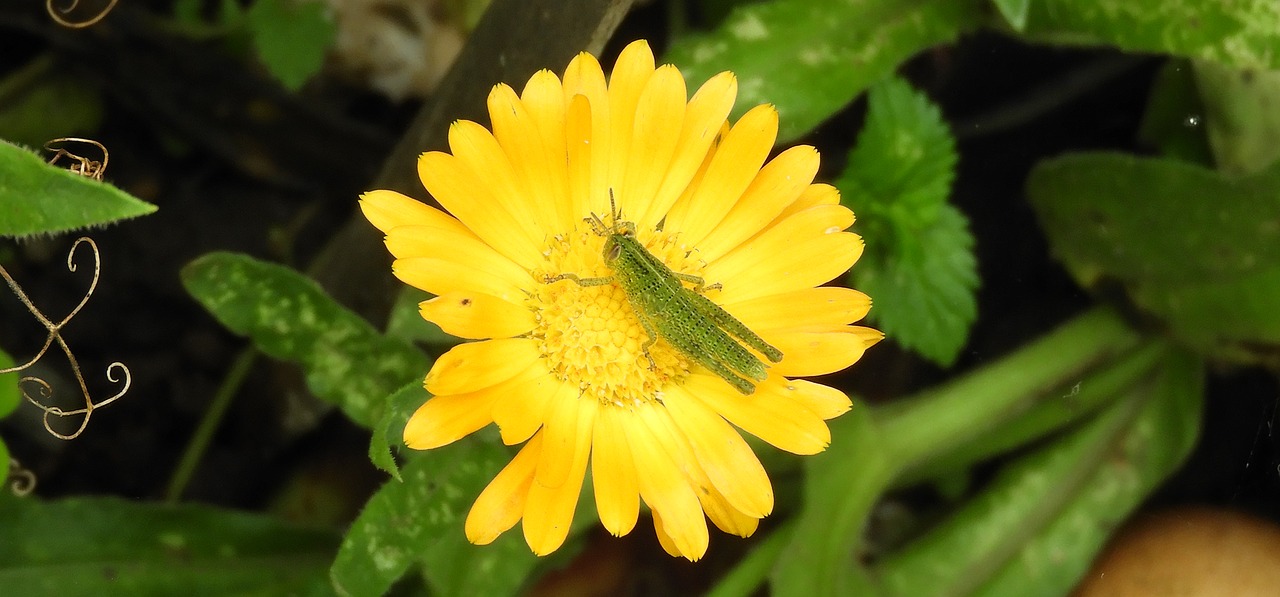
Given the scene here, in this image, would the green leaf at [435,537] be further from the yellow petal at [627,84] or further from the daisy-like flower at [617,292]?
the yellow petal at [627,84]

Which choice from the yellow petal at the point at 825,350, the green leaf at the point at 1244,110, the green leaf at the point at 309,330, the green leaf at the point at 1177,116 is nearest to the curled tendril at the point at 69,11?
the green leaf at the point at 309,330

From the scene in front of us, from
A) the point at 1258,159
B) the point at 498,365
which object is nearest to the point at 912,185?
the point at 1258,159

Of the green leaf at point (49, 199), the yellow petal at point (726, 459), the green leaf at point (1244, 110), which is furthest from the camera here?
the green leaf at point (1244, 110)

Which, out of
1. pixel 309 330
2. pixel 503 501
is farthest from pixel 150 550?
pixel 503 501

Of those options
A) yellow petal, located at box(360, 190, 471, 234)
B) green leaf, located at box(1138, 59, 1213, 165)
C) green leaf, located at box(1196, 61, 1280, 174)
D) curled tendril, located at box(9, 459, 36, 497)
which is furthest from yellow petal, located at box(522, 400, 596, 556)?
green leaf, located at box(1138, 59, 1213, 165)

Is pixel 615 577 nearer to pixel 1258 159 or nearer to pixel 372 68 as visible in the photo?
pixel 372 68

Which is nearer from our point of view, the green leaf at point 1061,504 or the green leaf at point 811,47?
the green leaf at point 811,47

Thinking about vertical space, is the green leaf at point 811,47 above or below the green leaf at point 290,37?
above
